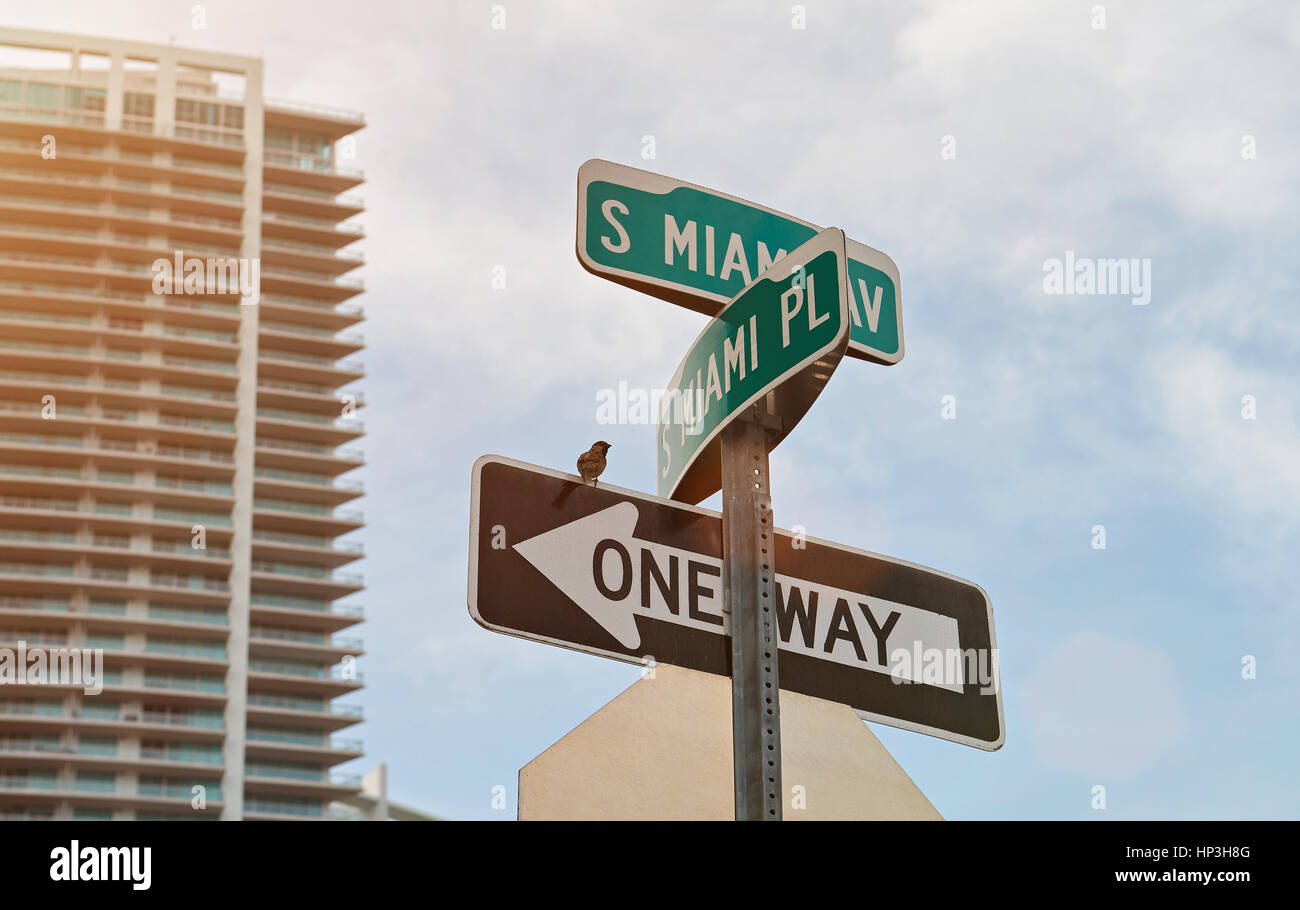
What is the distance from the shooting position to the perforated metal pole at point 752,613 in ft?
7.82

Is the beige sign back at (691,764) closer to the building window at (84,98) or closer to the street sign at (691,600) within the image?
the street sign at (691,600)

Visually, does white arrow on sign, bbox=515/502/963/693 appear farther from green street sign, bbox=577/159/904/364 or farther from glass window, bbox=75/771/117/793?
glass window, bbox=75/771/117/793

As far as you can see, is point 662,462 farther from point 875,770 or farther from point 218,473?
point 218,473

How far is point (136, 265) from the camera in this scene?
86.7m

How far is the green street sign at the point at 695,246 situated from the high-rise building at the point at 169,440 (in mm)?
77705

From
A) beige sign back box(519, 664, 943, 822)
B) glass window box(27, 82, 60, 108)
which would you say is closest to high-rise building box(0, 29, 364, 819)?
glass window box(27, 82, 60, 108)

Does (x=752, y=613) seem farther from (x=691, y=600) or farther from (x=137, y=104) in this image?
(x=137, y=104)

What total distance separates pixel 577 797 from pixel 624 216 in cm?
117

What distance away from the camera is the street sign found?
2.62m

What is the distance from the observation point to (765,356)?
2.61 m

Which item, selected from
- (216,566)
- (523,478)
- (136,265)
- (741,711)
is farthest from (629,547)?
(136,265)

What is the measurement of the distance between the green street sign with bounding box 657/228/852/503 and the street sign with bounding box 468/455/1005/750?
151 mm

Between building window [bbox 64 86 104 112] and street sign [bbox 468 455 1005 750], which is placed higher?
building window [bbox 64 86 104 112]

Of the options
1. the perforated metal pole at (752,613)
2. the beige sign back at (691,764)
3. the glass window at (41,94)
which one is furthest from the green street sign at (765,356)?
the glass window at (41,94)
